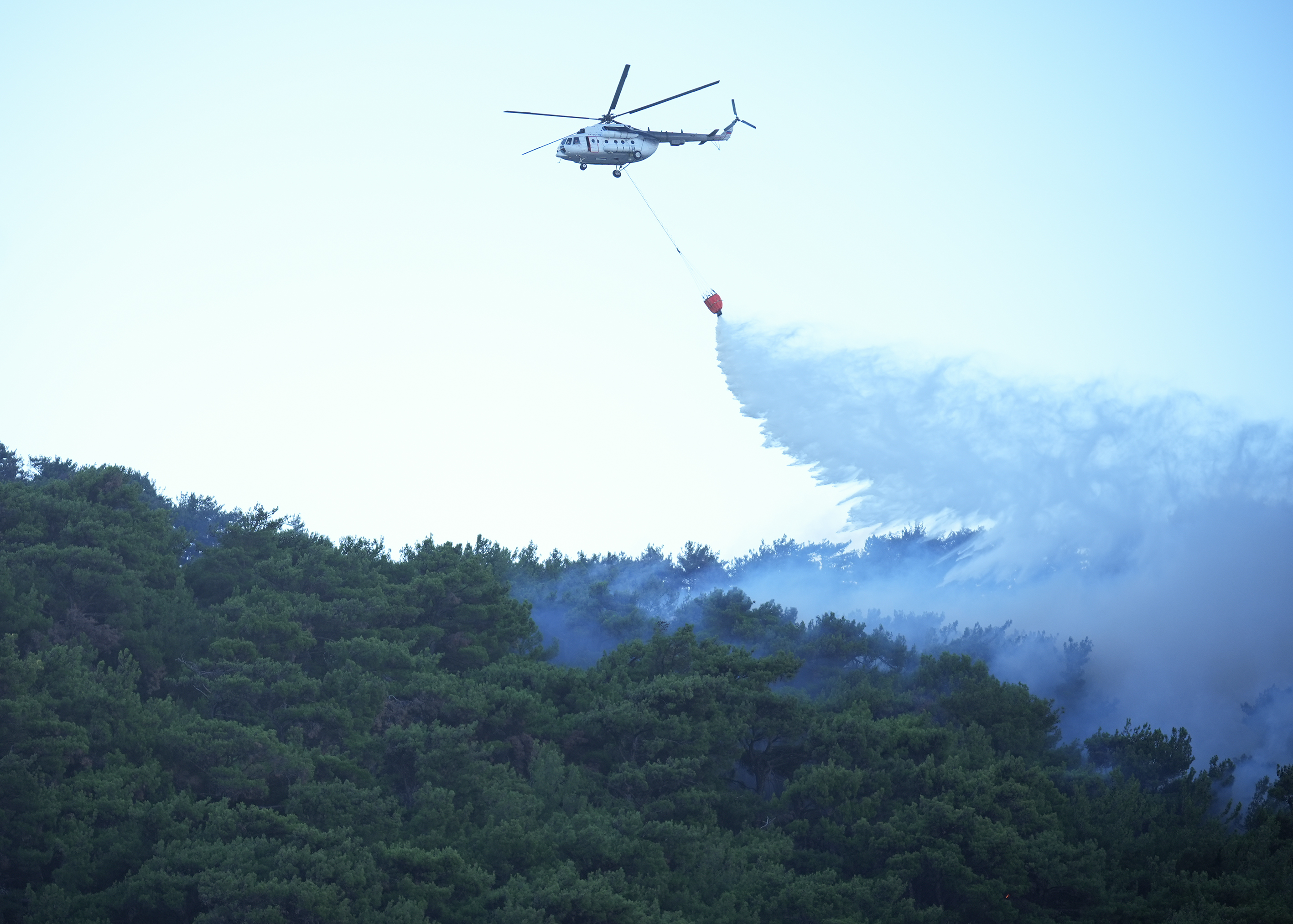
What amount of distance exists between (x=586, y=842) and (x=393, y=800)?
16.1 ft

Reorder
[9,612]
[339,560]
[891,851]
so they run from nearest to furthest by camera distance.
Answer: [891,851] → [9,612] → [339,560]

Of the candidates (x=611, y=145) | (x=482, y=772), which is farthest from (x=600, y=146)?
(x=482, y=772)

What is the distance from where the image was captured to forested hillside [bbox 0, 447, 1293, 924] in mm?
29828

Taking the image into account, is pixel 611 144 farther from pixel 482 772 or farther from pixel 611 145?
pixel 482 772

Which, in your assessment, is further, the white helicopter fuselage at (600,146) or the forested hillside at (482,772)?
the white helicopter fuselage at (600,146)

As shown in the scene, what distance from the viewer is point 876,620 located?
64875 mm

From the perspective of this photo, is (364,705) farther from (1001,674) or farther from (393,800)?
(1001,674)

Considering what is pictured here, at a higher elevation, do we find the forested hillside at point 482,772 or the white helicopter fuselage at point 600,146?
the white helicopter fuselage at point 600,146

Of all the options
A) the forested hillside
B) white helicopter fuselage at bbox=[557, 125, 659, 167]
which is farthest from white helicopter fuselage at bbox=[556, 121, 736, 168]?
the forested hillside

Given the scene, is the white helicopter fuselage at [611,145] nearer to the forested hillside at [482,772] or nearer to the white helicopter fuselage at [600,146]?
the white helicopter fuselage at [600,146]

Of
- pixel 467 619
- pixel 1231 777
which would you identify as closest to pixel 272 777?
pixel 467 619

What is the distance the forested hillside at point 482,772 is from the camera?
2983 cm

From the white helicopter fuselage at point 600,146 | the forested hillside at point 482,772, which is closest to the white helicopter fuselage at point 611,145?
the white helicopter fuselage at point 600,146

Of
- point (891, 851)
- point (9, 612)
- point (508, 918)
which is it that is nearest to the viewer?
point (508, 918)
